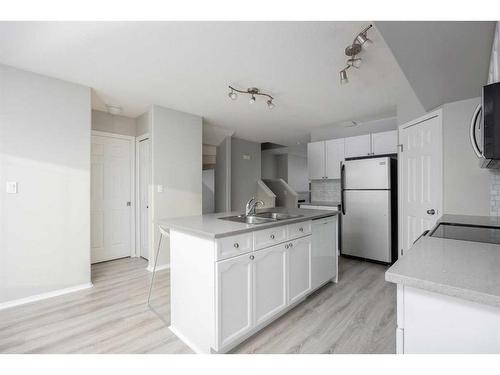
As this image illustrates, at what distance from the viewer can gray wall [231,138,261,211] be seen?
5.89 m

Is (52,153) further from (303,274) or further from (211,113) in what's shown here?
(303,274)

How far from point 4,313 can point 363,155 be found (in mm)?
4897

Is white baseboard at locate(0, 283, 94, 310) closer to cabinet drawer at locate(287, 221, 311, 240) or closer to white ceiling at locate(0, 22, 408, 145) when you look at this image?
white ceiling at locate(0, 22, 408, 145)

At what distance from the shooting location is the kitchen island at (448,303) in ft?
1.98

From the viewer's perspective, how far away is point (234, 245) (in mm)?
1611

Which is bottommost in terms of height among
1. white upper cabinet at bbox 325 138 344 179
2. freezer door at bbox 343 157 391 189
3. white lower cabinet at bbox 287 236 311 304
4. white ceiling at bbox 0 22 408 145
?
white lower cabinet at bbox 287 236 311 304

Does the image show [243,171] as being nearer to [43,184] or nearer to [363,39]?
[43,184]

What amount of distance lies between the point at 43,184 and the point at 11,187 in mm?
234

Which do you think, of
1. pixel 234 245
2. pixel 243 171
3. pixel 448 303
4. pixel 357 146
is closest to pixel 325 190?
pixel 357 146

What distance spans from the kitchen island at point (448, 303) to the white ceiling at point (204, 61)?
1.63m

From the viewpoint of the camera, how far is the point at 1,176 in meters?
2.23

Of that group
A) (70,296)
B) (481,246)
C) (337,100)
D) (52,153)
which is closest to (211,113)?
(337,100)

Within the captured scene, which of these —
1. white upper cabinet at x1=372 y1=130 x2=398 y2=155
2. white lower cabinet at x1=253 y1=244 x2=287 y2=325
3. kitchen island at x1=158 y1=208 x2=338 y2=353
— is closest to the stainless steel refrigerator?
white upper cabinet at x1=372 y1=130 x2=398 y2=155

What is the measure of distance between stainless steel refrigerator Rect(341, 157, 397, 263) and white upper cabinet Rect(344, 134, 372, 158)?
0.39 meters
